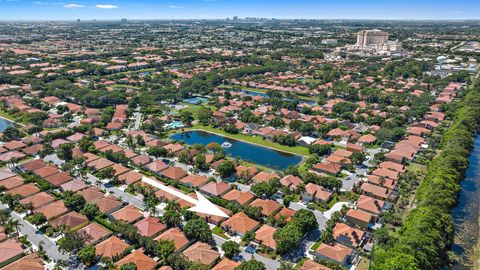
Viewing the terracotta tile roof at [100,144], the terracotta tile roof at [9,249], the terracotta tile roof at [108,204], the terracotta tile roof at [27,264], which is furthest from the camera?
the terracotta tile roof at [100,144]

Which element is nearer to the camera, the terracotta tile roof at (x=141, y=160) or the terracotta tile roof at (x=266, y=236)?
the terracotta tile roof at (x=266, y=236)

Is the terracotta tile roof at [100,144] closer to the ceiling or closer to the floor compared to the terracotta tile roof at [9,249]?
closer to the ceiling

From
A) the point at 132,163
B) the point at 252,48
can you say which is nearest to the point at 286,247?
the point at 132,163

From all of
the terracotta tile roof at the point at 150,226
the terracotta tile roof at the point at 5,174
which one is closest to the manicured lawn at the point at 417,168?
the terracotta tile roof at the point at 150,226

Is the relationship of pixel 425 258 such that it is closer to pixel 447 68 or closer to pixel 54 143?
pixel 54 143

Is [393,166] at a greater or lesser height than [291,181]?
greater

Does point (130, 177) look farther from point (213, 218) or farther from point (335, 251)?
point (335, 251)

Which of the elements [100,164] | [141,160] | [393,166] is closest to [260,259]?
[141,160]

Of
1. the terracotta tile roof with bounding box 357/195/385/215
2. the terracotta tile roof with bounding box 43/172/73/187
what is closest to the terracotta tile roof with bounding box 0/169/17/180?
the terracotta tile roof with bounding box 43/172/73/187

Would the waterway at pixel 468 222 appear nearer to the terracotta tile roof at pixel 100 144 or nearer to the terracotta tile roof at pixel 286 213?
the terracotta tile roof at pixel 286 213
